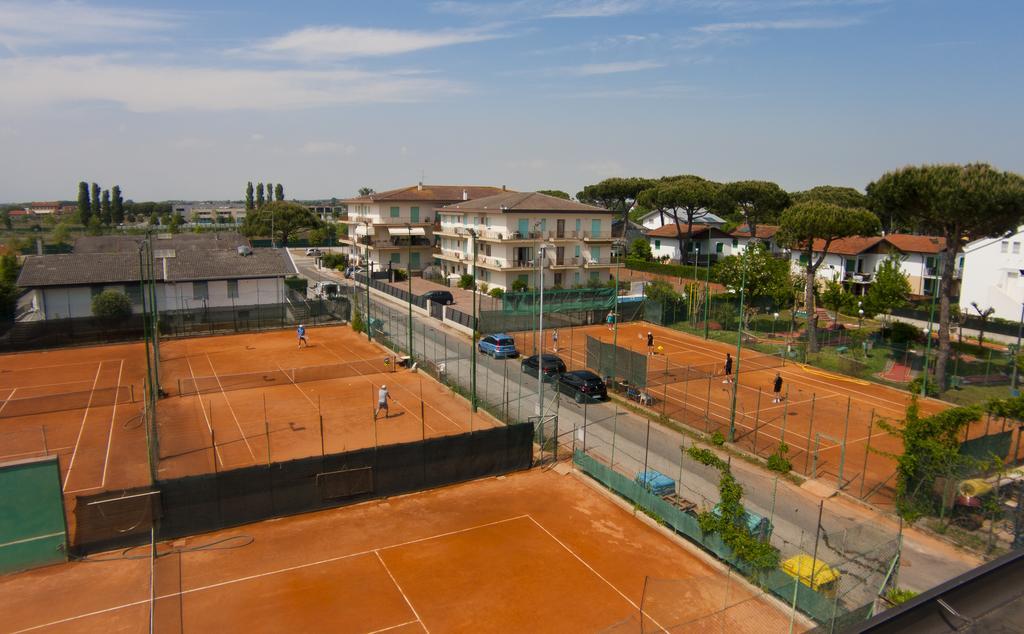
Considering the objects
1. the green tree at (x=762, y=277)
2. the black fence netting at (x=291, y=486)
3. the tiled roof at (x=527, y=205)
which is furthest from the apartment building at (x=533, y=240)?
the black fence netting at (x=291, y=486)

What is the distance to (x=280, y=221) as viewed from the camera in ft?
317

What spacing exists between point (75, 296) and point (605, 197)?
193 feet

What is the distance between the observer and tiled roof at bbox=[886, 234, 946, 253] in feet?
177

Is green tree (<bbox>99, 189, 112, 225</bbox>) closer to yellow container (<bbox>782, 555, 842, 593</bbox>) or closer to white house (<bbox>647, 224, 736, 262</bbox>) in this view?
white house (<bbox>647, 224, 736, 262</bbox>)

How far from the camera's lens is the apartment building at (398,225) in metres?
67.3

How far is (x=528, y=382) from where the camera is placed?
30797mm

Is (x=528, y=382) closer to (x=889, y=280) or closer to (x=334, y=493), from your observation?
(x=334, y=493)

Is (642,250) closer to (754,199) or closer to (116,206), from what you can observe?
(754,199)

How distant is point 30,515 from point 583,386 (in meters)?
19.3

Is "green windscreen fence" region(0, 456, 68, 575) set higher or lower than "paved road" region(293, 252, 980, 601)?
higher

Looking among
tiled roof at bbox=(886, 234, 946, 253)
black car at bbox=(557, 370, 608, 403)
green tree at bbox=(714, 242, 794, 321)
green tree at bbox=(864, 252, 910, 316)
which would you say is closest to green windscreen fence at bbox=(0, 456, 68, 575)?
black car at bbox=(557, 370, 608, 403)

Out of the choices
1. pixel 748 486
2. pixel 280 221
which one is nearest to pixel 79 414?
pixel 748 486

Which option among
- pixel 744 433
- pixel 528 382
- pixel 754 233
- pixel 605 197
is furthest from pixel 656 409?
pixel 605 197

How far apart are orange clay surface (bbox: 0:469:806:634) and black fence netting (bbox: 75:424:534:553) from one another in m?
0.44
